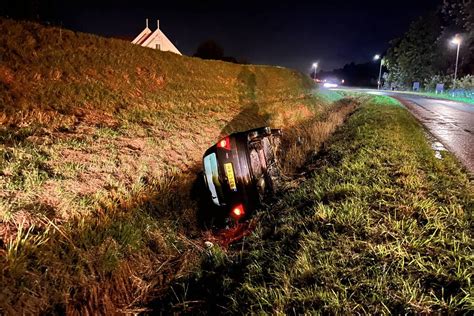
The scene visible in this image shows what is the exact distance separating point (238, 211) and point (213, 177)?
0.62m

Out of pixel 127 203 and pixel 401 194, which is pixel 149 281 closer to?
pixel 127 203

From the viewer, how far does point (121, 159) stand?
5.16m

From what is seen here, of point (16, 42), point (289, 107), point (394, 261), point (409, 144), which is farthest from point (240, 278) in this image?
point (289, 107)

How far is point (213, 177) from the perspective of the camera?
459 cm

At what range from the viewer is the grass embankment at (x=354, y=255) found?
229cm

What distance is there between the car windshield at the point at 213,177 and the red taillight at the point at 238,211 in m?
0.27

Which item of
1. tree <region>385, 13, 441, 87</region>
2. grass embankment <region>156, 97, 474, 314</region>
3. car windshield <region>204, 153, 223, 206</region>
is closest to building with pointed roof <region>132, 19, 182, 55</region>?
car windshield <region>204, 153, 223, 206</region>

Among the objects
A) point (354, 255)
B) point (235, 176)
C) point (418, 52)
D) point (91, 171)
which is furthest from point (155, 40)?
point (418, 52)

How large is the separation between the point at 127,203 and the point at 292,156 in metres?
4.83

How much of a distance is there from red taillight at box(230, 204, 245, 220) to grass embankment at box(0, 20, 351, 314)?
1.98ft

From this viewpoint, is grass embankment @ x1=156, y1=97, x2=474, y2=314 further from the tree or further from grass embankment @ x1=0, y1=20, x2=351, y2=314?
the tree

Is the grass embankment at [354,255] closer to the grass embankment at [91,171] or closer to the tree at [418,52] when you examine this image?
the grass embankment at [91,171]

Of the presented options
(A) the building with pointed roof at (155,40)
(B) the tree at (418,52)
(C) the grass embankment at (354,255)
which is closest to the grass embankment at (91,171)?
(C) the grass embankment at (354,255)

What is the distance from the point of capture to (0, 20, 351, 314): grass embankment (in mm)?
2859
